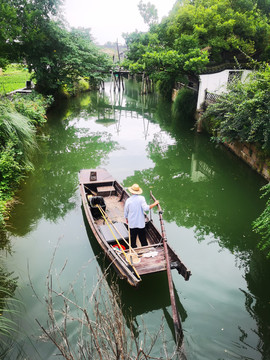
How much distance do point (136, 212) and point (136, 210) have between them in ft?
0.16

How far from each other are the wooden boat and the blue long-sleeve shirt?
408 mm

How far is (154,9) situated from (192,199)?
38.3 meters

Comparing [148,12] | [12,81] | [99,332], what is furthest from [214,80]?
[148,12]

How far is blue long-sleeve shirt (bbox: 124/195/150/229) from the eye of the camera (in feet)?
18.1

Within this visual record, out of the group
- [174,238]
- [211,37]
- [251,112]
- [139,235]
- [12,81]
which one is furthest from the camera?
[12,81]

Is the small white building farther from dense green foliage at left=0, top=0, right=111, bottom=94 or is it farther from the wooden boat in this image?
the wooden boat

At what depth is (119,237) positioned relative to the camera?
5992 mm

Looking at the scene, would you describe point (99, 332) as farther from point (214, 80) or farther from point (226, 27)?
point (226, 27)

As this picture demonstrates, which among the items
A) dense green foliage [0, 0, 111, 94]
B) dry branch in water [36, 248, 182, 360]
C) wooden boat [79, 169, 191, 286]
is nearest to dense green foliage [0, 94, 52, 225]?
wooden boat [79, 169, 191, 286]

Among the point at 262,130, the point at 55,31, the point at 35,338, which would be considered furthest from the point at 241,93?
the point at 55,31

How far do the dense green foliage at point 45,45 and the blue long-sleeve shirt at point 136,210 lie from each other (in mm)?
15674

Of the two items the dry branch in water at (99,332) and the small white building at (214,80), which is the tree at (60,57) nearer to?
the small white building at (214,80)

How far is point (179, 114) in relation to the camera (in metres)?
21.4

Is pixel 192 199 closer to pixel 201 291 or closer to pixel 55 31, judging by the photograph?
pixel 201 291
